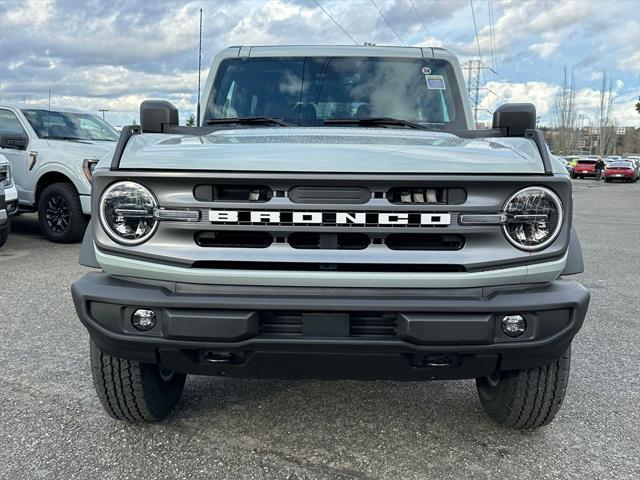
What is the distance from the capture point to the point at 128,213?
230cm

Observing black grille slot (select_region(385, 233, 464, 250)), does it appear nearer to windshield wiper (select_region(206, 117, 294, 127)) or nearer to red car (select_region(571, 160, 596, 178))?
windshield wiper (select_region(206, 117, 294, 127))

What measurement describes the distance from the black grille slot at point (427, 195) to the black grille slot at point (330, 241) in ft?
0.63

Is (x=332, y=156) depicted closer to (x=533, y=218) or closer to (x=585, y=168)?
(x=533, y=218)

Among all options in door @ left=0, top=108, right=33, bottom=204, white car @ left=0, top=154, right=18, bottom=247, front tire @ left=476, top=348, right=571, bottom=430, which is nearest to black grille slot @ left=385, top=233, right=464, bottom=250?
front tire @ left=476, top=348, right=571, bottom=430

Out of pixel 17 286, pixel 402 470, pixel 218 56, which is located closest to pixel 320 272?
pixel 402 470

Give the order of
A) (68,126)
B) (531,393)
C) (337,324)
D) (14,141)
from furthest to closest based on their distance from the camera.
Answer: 1. (68,126)
2. (14,141)
3. (531,393)
4. (337,324)

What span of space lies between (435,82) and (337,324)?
84.0 inches

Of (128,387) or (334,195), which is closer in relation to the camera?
(334,195)

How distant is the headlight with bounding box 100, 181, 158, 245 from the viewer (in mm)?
2295

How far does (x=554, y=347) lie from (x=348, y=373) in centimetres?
79

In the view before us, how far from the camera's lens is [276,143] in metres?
2.46

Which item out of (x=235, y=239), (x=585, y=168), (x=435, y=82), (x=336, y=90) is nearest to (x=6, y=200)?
(x=336, y=90)

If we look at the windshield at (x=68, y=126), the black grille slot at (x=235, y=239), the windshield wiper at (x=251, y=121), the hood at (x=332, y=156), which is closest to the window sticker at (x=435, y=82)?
the windshield wiper at (x=251, y=121)

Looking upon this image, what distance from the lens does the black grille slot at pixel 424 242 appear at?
2.29m
